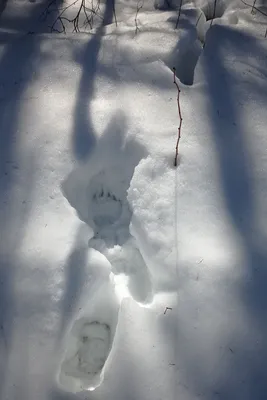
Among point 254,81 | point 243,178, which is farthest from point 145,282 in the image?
point 254,81

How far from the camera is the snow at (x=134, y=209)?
1.60 meters

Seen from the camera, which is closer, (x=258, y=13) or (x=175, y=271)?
(x=175, y=271)

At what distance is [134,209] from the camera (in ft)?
6.41

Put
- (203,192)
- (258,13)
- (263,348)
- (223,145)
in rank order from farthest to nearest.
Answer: (258,13) → (223,145) → (203,192) → (263,348)

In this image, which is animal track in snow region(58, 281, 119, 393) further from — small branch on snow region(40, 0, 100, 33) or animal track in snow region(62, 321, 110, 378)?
small branch on snow region(40, 0, 100, 33)

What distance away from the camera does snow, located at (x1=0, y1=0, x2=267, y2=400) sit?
1.60m

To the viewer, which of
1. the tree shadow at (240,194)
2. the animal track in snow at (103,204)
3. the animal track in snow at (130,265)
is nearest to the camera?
the tree shadow at (240,194)

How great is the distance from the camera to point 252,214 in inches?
74.5

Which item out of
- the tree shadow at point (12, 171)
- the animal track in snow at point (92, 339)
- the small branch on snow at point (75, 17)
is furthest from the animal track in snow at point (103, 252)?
the small branch on snow at point (75, 17)

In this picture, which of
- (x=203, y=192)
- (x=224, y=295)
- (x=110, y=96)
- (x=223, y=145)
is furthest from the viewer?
(x=110, y=96)

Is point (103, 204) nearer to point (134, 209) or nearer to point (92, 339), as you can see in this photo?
point (134, 209)

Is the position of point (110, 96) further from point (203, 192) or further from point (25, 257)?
point (25, 257)

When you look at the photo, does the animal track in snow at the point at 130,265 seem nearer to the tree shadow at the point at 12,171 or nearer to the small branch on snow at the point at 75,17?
the tree shadow at the point at 12,171

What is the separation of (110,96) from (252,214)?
1.12m
